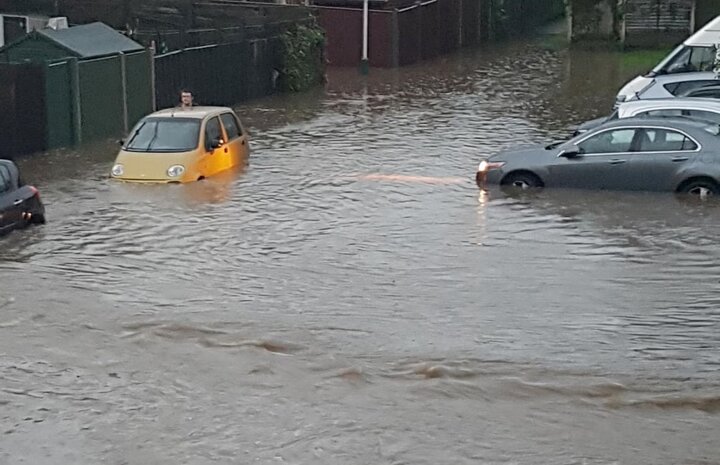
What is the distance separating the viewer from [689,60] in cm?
3008

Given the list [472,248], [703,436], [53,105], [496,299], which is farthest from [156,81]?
[703,436]

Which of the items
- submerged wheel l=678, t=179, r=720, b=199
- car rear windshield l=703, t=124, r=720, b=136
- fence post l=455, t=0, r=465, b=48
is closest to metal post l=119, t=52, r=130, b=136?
car rear windshield l=703, t=124, r=720, b=136

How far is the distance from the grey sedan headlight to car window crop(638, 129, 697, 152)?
706cm

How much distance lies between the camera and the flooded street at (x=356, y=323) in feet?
34.1

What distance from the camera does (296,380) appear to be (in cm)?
1173

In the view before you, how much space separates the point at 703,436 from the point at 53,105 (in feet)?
59.7

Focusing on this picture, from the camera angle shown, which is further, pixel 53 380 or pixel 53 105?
pixel 53 105

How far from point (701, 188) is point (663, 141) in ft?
2.85

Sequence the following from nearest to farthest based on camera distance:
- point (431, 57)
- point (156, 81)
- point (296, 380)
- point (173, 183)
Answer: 1. point (296, 380)
2. point (173, 183)
3. point (156, 81)
4. point (431, 57)

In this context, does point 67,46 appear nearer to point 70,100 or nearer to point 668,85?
point 70,100

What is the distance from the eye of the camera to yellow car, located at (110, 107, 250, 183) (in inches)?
846

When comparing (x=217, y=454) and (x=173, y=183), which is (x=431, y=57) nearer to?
(x=173, y=183)

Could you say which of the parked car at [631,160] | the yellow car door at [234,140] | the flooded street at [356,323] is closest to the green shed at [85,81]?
the flooded street at [356,323]

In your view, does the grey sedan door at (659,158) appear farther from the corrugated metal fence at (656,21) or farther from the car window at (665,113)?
the corrugated metal fence at (656,21)
